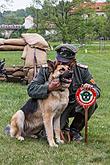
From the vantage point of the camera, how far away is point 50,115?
5.57 m

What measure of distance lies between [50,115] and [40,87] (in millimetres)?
407

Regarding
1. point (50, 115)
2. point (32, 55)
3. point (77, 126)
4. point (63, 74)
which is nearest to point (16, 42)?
point (32, 55)

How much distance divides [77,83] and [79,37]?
164 feet

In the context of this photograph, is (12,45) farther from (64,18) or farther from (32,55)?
(64,18)

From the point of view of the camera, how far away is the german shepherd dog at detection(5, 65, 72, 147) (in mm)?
5438

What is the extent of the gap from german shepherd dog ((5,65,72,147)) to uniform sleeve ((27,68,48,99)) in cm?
8

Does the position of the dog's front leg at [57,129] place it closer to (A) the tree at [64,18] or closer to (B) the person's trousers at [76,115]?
(B) the person's trousers at [76,115]

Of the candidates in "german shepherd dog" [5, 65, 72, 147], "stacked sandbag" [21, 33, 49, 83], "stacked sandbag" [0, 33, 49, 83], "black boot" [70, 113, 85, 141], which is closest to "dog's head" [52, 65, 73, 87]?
"german shepherd dog" [5, 65, 72, 147]

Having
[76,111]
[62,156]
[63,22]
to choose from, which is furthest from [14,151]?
[63,22]

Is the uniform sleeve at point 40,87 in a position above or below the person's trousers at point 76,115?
above

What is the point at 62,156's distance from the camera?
5.32 metres

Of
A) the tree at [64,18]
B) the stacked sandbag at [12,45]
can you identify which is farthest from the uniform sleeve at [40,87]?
the tree at [64,18]

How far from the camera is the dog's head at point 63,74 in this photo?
535cm

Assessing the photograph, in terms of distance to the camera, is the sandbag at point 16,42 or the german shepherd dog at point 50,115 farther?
the sandbag at point 16,42
